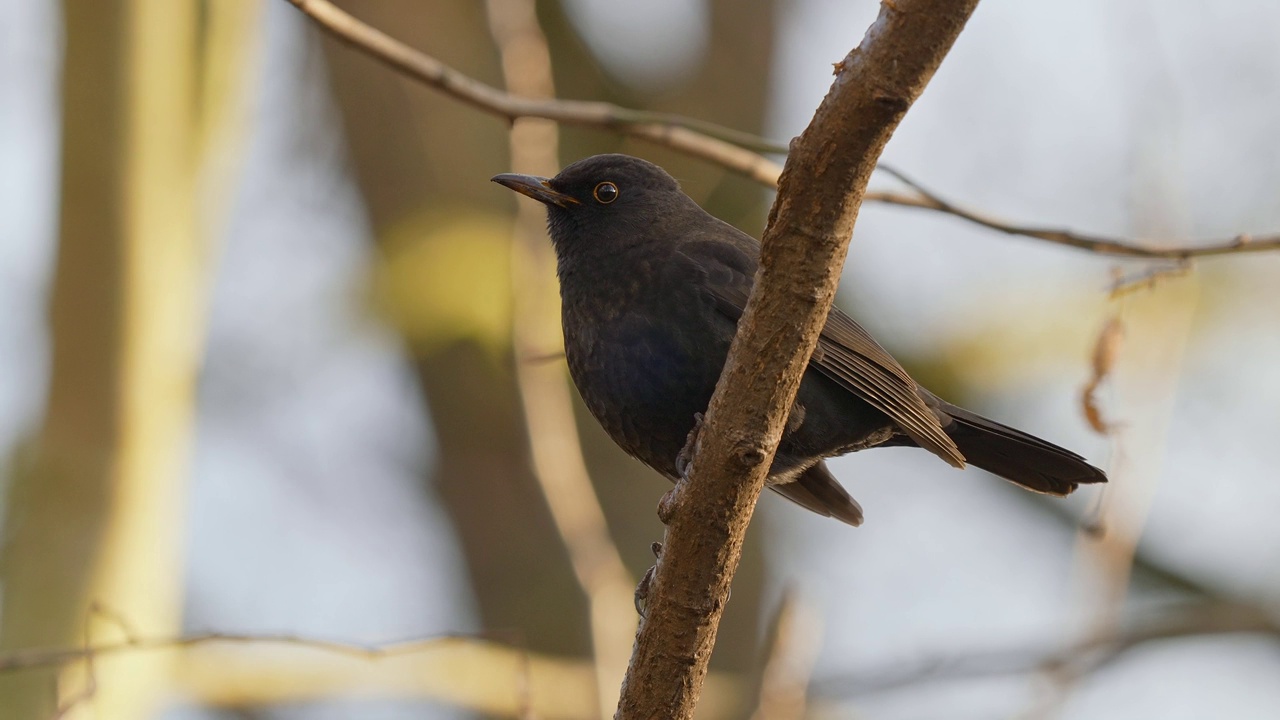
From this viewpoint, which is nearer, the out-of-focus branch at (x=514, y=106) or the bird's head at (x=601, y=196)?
the out-of-focus branch at (x=514, y=106)

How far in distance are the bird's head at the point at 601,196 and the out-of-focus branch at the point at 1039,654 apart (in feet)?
10.3

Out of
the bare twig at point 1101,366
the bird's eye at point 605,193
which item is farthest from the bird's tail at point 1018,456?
the bird's eye at point 605,193

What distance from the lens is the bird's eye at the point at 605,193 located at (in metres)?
4.68

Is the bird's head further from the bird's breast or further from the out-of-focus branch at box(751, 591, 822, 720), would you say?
A: the out-of-focus branch at box(751, 591, 822, 720)

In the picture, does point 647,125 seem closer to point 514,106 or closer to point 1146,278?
point 514,106

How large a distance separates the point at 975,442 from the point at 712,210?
305 centimetres

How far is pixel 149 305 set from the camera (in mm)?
5523

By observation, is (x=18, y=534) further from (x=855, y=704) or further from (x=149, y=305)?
(x=855, y=704)

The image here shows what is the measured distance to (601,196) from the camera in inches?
185

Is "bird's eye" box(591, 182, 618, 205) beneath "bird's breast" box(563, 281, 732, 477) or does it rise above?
above

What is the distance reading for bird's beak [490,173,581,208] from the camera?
15.5 ft

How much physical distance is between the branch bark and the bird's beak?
193 centimetres

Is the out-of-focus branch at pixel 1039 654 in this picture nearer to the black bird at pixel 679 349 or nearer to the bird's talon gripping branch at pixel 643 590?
the black bird at pixel 679 349

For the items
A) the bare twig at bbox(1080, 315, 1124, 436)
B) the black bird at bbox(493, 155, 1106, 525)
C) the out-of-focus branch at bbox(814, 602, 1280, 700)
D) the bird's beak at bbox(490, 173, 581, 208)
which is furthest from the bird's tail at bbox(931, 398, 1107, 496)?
the out-of-focus branch at bbox(814, 602, 1280, 700)
